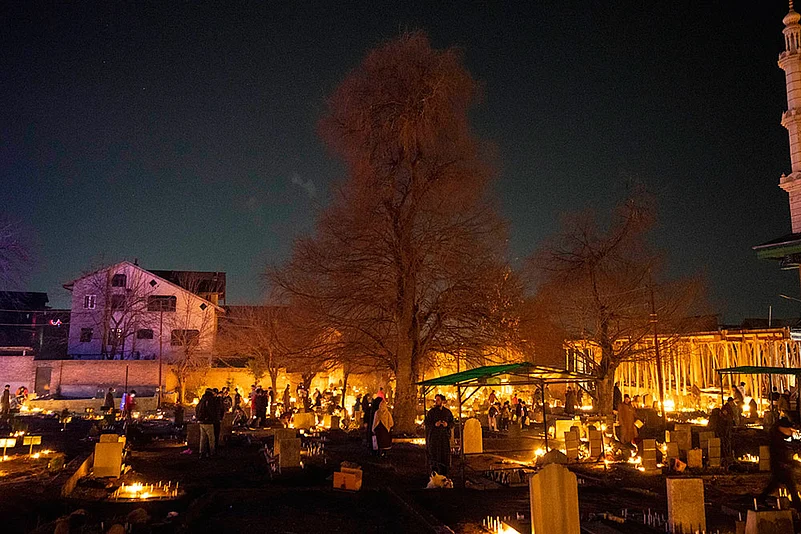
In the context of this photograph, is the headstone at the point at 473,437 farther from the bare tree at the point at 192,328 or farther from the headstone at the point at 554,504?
the bare tree at the point at 192,328

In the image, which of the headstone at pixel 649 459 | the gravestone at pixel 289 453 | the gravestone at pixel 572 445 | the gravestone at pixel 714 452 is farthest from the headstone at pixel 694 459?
the gravestone at pixel 289 453

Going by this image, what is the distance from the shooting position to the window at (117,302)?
5038 cm

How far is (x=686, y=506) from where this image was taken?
889cm

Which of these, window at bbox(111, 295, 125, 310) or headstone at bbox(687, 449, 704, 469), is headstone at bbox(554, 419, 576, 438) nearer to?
headstone at bbox(687, 449, 704, 469)

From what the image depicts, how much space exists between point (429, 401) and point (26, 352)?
2836cm

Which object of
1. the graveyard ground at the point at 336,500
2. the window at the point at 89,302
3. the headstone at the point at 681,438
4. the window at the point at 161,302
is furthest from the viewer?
the window at the point at 161,302

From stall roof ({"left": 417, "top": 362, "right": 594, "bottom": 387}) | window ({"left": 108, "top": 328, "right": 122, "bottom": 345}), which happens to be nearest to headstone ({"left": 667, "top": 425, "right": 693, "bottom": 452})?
stall roof ({"left": 417, "top": 362, "right": 594, "bottom": 387})

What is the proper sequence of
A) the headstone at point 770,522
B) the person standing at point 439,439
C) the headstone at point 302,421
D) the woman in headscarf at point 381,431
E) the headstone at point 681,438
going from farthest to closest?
the headstone at point 302,421
the woman in headscarf at point 381,431
the headstone at point 681,438
the person standing at point 439,439
the headstone at point 770,522

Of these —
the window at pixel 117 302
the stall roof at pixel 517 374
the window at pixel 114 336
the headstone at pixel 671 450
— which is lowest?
the headstone at pixel 671 450

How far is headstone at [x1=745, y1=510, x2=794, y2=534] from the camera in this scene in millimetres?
7340

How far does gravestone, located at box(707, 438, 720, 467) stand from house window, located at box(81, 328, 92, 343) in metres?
47.0

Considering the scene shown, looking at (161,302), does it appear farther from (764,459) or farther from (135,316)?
(764,459)

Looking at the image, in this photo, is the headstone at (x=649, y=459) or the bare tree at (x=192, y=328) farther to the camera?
the bare tree at (x=192, y=328)

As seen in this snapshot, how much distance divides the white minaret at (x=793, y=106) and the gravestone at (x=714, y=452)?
13.6 meters
